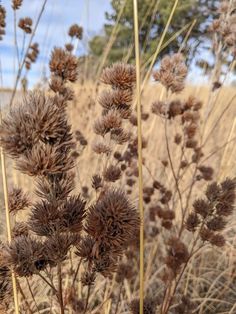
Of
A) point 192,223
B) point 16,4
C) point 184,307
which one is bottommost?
point 184,307

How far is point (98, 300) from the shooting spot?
1.48m

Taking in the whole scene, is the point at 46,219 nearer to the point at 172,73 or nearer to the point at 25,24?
the point at 172,73

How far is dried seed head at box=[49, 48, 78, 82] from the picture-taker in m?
0.71

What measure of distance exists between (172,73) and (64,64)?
36 centimetres

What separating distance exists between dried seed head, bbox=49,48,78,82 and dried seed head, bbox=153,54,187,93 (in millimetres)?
310

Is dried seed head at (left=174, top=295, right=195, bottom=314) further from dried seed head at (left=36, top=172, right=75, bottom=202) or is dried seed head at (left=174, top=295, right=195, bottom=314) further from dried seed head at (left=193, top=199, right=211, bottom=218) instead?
dried seed head at (left=36, top=172, right=75, bottom=202)

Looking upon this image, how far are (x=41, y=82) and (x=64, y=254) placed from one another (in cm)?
191

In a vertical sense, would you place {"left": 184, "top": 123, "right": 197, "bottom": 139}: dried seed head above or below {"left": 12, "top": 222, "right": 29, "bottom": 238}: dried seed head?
above

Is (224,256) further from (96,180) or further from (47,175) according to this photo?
(47,175)

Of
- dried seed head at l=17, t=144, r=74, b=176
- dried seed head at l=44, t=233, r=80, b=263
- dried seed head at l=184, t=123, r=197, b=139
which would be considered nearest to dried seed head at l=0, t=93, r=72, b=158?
dried seed head at l=17, t=144, r=74, b=176

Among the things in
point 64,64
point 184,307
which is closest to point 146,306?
point 184,307

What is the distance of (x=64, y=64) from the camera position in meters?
0.71

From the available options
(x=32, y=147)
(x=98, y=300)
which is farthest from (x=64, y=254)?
(x=98, y=300)

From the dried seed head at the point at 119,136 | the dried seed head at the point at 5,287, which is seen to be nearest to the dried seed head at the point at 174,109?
the dried seed head at the point at 119,136
